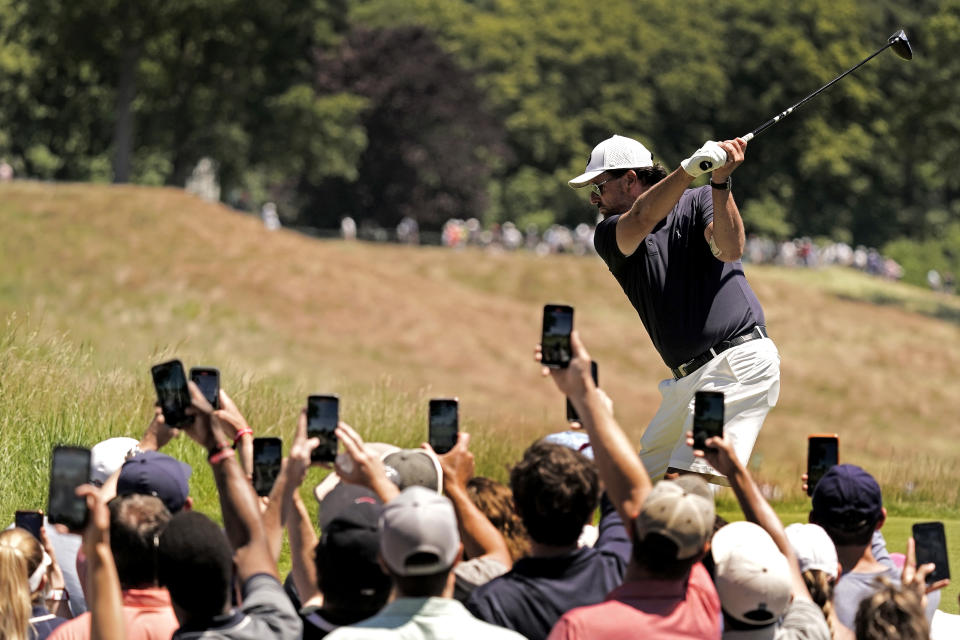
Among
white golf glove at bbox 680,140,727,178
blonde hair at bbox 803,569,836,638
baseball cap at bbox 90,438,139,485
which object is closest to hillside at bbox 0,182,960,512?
white golf glove at bbox 680,140,727,178

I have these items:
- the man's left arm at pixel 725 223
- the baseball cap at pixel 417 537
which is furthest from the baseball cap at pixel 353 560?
the man's left arm at pixel 725 223

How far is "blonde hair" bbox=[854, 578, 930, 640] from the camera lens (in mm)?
4156

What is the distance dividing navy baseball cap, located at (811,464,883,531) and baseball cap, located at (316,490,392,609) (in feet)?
4.94

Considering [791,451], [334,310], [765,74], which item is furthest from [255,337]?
[765,74]

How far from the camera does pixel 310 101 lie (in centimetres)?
6122

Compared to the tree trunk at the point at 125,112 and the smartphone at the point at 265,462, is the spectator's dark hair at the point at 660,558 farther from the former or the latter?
the tree trunk at the point at 125,112

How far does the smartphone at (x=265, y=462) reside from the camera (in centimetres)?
509

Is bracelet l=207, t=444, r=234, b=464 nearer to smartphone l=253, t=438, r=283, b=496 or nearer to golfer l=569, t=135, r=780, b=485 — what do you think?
smartphone l=253, t=438, r=283, b=496

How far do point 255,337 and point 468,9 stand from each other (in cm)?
5056

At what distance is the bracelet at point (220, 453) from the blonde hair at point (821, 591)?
5.61ft

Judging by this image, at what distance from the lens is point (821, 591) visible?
15.7 feet

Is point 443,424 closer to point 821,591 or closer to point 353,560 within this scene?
point 353,560

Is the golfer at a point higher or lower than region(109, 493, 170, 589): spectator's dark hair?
higher

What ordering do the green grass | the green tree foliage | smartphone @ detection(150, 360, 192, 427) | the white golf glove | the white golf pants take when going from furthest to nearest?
1. the green tree foliage
2. the green grass
3. the white golf pants
4. the white golf glove
5. smartphone @ detection(150, 360, 192, 427)
